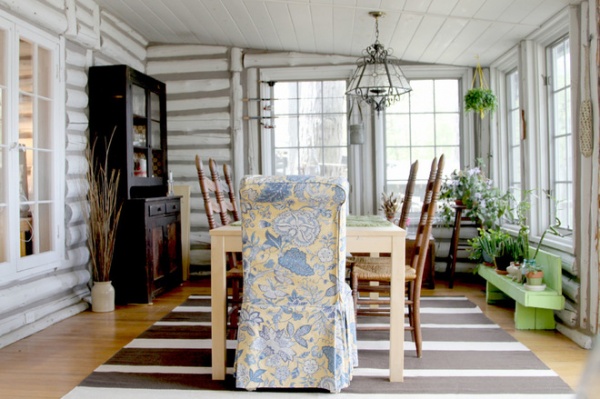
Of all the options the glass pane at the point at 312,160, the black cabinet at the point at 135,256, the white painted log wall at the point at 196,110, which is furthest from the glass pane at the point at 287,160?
the black cabinet at the point at 135,256

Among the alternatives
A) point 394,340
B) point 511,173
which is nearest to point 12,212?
point 394,340

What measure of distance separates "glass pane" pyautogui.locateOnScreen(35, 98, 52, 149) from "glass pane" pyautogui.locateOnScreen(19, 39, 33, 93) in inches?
7.6

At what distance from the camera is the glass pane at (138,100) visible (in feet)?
17.3

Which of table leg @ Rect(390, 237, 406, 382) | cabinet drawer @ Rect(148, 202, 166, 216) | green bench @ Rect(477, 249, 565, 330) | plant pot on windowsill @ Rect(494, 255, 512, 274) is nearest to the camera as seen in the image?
table leg @ Rect(390, 237, 406, 382)

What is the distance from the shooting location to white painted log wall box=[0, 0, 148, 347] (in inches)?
159

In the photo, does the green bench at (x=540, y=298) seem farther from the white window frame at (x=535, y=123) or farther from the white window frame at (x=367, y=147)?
the white window frame at (x=367, y=147)

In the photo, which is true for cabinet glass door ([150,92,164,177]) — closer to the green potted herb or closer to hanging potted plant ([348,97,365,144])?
hanging potted plant ([348,97,365,144])

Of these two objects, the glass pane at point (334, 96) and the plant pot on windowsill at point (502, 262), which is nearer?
the plant pot on windowsill at point (502, 262)

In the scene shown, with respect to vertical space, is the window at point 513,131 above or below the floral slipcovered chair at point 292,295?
above

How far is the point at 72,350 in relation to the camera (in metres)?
3.64

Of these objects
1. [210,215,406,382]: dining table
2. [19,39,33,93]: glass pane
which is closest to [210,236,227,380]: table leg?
[210,215,406,382]: dining table

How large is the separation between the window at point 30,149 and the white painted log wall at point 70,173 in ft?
0.41

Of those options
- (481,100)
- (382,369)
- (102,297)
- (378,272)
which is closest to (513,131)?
(481,100)

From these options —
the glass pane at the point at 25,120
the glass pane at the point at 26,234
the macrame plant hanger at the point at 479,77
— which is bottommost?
the glass pane at the point at 26,234
